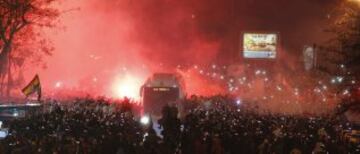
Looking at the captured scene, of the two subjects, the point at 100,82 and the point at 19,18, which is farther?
the point at 100,82

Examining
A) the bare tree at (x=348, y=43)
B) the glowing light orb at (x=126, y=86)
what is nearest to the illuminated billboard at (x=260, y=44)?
the glowing light orb at (x=126, y=86)

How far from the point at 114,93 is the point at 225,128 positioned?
3078 cm

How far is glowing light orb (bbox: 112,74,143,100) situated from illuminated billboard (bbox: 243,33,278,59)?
8538 millimetres

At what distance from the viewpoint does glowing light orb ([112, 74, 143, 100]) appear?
48594 millimetres

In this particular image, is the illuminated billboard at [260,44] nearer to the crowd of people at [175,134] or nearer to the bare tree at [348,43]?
the crowd of people at [175,134]

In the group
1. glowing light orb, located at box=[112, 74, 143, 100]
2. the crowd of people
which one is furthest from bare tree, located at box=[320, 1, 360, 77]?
glowing light orb, located at box=[112, 74, 143, 100]

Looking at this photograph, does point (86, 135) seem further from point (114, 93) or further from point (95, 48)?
point (95, 48)

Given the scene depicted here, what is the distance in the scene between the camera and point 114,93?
48719 mm

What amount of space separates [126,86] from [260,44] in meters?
10.8

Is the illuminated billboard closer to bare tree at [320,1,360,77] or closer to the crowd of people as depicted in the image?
the crowd of people

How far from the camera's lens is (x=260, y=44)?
152ft

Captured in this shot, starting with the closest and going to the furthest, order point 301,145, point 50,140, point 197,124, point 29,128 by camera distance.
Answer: point 50,140 → point 301,145 → point 29,128 → point 197,124

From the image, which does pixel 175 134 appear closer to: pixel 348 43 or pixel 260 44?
pixel 348 43

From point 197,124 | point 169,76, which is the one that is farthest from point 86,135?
point 169,76
